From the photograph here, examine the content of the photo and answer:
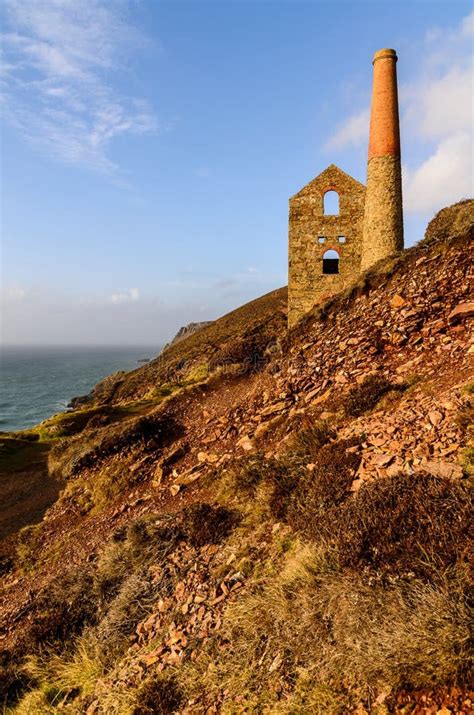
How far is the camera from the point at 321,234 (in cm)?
1964

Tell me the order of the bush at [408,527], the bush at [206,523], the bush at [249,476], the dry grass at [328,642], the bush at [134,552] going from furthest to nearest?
the bush at [249,476] → the bush at [134,552] → the bush at [206,523] → the bush at [408,527] → the dry grass at [328,642]

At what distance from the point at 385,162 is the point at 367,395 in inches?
564

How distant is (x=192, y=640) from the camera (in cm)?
473

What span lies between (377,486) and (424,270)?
8795mm

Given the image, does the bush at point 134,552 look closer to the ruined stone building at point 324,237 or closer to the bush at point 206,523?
the bush at point 206,523

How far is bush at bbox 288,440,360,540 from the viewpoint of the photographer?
5.18 meters

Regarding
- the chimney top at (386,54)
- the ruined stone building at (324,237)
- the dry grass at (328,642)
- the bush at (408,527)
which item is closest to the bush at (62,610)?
the dry grass at (328,642)

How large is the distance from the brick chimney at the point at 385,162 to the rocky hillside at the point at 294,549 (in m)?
5.62

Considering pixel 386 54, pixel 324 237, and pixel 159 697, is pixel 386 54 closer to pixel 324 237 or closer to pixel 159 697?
pixel 324 237

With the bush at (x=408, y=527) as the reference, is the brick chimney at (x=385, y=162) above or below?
above

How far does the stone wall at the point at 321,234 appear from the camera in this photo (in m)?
19.4

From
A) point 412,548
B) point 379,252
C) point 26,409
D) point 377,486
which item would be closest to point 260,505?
point 377,486

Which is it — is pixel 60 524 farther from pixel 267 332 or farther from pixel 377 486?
pixel 267 332

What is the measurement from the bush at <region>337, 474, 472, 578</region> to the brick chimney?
15.5 metres
